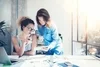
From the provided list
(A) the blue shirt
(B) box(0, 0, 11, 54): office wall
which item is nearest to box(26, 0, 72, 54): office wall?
(A) the blue shirt

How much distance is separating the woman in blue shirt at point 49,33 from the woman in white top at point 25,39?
134 mm

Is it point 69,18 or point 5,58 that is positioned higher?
point 69,18

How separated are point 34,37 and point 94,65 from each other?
3.35 feet

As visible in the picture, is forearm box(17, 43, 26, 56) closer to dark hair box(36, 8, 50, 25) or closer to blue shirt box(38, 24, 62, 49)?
blue shirt box(38, 24, 62, 49)

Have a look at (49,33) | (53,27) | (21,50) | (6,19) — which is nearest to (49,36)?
(49,33)

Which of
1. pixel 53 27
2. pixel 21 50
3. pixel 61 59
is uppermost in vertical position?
pixel 53 27

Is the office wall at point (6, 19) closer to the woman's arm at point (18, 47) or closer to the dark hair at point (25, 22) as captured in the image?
the woman's arm at point (18, 47)

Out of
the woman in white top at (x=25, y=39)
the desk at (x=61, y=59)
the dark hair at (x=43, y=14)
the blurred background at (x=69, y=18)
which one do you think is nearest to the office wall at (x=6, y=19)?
the blurred background at (x=69, y=18)

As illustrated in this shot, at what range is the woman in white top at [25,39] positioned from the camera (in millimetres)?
3064

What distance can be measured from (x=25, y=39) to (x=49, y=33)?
1.30 feet

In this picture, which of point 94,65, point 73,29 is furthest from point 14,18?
point 94,65

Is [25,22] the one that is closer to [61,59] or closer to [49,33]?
[49,33]

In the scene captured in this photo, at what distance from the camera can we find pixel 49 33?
3.10m

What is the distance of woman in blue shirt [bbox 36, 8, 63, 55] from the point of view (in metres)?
3.07
